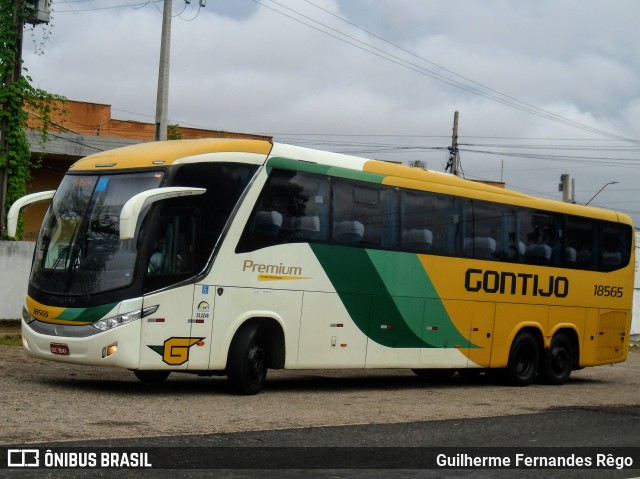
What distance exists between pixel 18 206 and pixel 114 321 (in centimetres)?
276

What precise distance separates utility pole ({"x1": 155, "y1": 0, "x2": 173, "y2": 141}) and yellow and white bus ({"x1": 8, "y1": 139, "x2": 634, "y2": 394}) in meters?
7.67

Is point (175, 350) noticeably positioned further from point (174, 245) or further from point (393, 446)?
point (393, 446)

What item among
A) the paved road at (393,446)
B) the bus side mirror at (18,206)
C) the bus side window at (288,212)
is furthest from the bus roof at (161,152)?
the paved road at (393,446)

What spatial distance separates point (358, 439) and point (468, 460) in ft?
4.65

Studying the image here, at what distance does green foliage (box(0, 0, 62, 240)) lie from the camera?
2562 cm

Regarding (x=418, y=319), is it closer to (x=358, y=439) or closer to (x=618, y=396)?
(x=618, y=396)

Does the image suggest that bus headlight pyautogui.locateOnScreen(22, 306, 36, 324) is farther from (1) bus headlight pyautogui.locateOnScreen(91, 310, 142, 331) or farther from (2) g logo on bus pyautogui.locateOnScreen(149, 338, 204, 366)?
(2) g logo on bus pyautogui.locateOnScreen(149, 338, 204, 366)

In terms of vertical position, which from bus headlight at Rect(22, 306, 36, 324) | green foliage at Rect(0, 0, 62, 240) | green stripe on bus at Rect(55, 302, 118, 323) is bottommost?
bus headlight at Rect(22, 306, 36, 324)

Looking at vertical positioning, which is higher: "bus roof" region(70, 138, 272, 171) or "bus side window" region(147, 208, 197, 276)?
"bus roof" region(70, 138, 272, 171)

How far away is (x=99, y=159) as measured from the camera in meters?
15.6

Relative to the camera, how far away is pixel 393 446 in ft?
36.8

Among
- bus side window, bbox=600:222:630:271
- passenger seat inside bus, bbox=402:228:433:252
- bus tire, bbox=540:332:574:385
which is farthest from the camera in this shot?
bus side window, bbox=600:222:630:271

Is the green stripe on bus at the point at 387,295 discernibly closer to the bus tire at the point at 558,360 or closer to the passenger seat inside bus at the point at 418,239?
the passenger seat inside bus at the point at 418,239

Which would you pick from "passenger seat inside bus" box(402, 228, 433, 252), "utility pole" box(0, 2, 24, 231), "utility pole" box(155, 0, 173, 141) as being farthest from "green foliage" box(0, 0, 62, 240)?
"passenger seat inside bus" box(402, 228, 433, 252)
